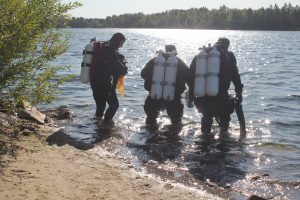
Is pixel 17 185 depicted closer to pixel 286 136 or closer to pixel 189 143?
pixel 189 143

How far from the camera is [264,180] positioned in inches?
269

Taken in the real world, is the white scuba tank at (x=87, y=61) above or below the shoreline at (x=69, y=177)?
above

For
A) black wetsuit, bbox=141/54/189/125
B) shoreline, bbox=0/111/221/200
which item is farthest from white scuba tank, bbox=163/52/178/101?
shoreline, bbox=0/111/221/200

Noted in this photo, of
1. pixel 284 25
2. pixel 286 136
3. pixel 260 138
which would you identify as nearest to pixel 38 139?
pixel 260 138

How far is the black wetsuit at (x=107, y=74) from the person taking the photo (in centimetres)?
950

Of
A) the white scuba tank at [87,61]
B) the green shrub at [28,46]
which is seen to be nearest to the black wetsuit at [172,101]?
the white scuba tank at [87,61]

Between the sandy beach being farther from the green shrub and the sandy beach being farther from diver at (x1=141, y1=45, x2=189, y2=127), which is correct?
diver at (x1=141, y1=45, x2=189, y2=127)

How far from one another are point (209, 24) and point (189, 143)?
475 feet

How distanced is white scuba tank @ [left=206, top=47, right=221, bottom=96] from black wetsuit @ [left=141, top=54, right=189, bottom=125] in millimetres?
871

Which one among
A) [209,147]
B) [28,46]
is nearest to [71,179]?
[28,46]

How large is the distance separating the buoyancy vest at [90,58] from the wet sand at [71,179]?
2968mm

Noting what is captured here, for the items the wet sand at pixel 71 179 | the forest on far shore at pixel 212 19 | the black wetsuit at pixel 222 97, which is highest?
the forest on far shore at pixel 212 19

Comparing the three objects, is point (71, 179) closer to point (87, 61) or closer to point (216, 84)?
point (216, 84)

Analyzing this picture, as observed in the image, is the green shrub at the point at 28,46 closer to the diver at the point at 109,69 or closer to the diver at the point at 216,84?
the diver at the point at 109,69
